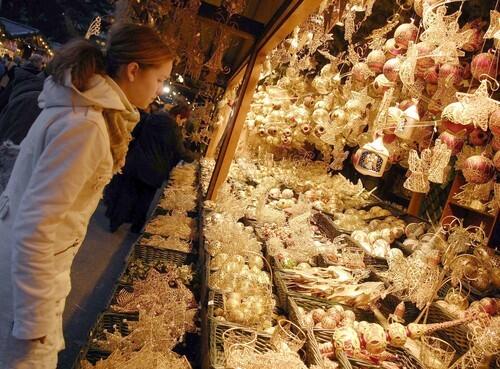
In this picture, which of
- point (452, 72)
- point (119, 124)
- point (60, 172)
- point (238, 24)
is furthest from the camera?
point (238, 24)

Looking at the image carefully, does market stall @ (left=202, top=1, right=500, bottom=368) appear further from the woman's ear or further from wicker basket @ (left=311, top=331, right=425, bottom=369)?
the woman's ear

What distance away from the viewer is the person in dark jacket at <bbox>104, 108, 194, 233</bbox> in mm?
5516

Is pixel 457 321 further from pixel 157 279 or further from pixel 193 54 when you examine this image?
pixel 193 54

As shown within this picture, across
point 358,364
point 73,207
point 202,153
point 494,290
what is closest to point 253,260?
point 358,364

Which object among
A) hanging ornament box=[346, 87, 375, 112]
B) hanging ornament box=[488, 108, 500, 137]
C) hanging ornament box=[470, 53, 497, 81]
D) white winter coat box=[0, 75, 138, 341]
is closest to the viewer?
white winter coat box=[0, 75, 138, 341]

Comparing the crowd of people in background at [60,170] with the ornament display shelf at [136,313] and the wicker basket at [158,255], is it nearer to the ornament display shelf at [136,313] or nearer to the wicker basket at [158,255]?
the ornament display shelf at [136,313]

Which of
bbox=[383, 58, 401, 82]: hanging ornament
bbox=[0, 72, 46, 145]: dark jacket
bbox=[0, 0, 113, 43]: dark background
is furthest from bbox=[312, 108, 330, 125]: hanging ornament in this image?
bbox=[0, 0, 113, 43]: dark background

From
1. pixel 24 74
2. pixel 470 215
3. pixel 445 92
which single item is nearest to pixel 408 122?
pixel 445 92

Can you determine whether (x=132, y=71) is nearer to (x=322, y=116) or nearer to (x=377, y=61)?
(x=377, y=61)

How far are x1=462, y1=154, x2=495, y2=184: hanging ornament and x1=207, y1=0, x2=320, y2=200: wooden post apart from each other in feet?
4.56

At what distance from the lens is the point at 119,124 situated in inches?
55.2

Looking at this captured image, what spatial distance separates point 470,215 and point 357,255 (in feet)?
7.33

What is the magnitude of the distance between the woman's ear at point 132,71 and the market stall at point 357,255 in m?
1.13

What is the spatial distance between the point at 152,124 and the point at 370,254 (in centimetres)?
354
